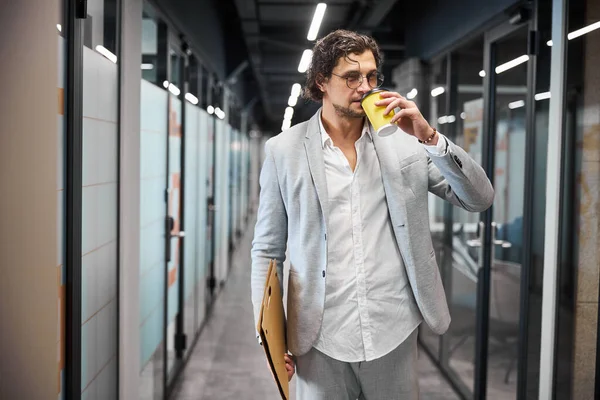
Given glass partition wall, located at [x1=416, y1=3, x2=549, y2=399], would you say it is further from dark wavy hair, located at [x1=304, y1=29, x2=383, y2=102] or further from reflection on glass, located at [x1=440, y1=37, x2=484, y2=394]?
dark wavy hair, located at [x1=304, y1=29, x2=383, y2=102]

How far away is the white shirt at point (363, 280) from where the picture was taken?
5.98 feet

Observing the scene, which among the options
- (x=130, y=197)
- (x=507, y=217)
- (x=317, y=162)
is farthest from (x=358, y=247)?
(x=507, y=217)

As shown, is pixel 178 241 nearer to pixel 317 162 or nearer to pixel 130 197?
pixel 130 197

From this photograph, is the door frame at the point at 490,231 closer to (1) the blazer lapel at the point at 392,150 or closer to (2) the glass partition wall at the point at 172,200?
(1) the blazer lapel at the point at 392,150

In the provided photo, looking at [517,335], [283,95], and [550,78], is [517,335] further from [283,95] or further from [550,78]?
[283,95]

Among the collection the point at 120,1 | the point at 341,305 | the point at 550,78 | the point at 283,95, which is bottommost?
the point at 341,305

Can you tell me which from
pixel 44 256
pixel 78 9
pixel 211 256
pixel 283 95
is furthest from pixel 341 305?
pixel 283 95

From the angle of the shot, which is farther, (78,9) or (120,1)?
(120,1)

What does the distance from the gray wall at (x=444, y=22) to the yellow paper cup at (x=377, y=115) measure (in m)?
1.84

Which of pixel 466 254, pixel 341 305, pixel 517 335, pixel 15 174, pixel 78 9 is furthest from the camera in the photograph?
pixel 466 254

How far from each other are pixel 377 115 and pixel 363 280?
47 centimetres

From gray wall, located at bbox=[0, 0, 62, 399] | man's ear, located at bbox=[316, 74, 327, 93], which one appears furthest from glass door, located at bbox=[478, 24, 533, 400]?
gray wall, located at bbox=[0, 0, 62, 399]

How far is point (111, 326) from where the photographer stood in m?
2.87

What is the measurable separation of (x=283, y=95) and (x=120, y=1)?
14.3 metres
